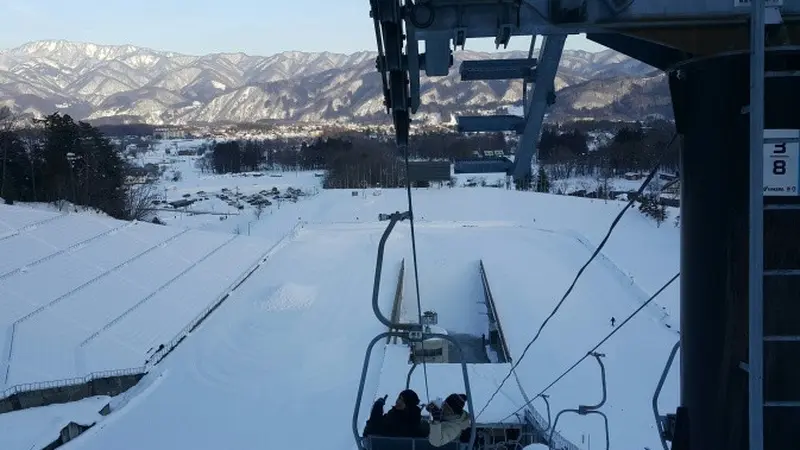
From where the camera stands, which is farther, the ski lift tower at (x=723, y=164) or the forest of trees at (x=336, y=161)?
the forest of trees at (x=336, y=161)

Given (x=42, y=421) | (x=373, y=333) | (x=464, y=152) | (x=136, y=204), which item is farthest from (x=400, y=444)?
(x=136, y=204)

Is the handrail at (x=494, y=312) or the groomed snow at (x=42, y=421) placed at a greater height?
the handrail at (x=494, y=312)

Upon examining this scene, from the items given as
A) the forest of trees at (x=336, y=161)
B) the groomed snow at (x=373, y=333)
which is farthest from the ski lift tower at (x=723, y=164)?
the forest of trees at (x=336, y=161)

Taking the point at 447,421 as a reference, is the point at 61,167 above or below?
above

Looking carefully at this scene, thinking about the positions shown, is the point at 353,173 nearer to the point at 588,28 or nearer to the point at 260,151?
the point at 260,151

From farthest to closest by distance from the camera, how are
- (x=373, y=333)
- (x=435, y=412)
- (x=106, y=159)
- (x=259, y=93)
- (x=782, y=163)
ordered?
(x=259, y=93)
(x=106, y=159)
(x=373, y=333)
(x=435, y=412)
(x=782, y=163)

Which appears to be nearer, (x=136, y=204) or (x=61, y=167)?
(x=61, y=167)

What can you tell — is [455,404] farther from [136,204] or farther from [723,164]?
[136,204]

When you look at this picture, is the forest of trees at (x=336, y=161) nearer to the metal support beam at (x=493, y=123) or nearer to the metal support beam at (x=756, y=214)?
the metal support beam at (x=493, y=123)
